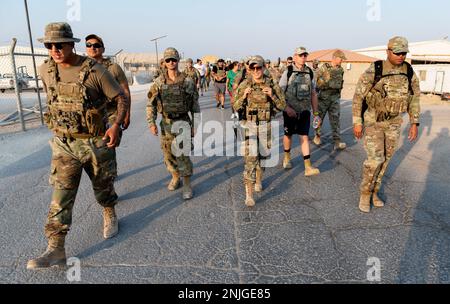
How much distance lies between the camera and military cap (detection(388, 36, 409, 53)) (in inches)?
126

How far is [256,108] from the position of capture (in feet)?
12.3

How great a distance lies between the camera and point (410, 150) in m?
6.18

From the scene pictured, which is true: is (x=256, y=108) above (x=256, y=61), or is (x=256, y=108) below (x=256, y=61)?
below

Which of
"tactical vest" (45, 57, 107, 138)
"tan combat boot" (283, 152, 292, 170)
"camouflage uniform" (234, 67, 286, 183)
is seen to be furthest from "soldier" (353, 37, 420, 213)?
"tactical vest" (45, 57, 107, 138)

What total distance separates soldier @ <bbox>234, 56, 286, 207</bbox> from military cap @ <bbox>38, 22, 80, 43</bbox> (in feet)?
6.27

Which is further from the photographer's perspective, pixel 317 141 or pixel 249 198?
pixel 317 141

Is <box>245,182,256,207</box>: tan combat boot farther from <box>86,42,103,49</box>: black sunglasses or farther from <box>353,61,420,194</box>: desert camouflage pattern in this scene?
<box>86,42,103,49</box>: black sunglasses

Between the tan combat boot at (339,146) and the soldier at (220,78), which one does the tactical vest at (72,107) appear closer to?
the tan combat boot at (339,146)

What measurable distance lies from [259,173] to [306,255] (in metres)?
1.52

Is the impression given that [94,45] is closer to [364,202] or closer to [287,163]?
[287,163]

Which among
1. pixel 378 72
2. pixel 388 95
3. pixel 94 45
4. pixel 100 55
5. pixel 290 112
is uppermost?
pixel 94 45

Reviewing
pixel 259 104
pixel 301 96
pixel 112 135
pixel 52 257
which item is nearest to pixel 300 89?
pixel 301 96

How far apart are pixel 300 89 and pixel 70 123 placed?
3405 mm

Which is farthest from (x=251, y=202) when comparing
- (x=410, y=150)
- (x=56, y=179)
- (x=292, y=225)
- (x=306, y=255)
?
(x=410, y=150)
